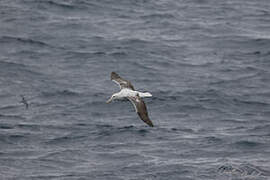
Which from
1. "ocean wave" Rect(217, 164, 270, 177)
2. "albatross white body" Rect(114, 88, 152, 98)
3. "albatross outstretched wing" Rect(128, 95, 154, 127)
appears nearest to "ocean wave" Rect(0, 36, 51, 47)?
"albatross white body" Rect(114, 88, 152, 98)

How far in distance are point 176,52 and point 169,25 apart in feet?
15.1

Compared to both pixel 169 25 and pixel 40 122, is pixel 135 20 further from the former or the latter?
pixel 40 122

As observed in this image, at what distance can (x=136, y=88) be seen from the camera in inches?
1243

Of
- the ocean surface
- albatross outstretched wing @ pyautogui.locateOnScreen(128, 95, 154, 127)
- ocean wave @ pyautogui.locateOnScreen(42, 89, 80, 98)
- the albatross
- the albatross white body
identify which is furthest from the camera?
ocean wave @ pyautogui.locateOnScreen(42, 89, 80, 98)

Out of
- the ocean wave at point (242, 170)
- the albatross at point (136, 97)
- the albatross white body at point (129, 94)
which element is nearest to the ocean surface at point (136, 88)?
the ocean wave at point (242, 170)

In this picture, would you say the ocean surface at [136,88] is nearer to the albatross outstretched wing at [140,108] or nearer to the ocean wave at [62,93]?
the ocean wave at [62,93]

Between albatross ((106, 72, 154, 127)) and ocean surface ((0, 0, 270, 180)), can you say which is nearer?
albatross ((106, 72, 154, 127))

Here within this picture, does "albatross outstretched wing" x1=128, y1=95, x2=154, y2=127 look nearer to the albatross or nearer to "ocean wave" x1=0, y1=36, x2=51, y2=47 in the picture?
the albatross

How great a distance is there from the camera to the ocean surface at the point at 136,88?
26.3 meters

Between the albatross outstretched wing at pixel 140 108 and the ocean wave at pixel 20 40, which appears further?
the ocean wave at pixel 20 40

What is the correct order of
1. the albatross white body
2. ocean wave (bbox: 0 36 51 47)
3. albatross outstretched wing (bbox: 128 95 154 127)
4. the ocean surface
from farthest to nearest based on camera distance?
ocean wave (bbox: 0 36 51 47) → the ocean surface → the albatross white body → albatross outstretched wing (bbox: 128 95 154 127)

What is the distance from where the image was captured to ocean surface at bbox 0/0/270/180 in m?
26.3

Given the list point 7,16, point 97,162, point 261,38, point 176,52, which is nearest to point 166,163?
point 97,162

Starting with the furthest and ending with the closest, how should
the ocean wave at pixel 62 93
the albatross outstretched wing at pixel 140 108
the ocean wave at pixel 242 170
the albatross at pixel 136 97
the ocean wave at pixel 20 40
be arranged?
the ocean wave at pixel 20 40, the ocean wave at pixel 62 93, the ocean wave at pixel 242 170, the albatross at pixel 136 97, the albatross outstretched wing at pixel 140 108
